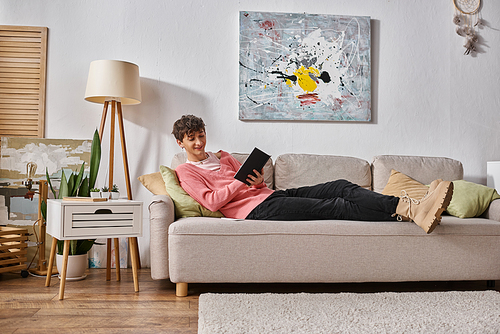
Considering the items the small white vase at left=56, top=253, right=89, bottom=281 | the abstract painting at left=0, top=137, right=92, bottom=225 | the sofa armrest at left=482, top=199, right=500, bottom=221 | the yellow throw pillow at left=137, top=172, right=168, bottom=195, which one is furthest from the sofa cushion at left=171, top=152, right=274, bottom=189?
the sofa armrest at left=482, top=199, right=500, bottom=221

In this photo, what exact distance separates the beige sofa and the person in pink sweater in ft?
0.27

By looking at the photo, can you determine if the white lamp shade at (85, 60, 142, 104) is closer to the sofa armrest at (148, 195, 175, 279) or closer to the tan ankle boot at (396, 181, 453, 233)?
the sofa armrest at (148, 195, 175, 279)

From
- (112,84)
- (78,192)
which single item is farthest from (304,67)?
(78,192)

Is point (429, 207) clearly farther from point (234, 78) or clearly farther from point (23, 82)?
point (23, 82)

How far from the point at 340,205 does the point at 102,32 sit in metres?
2.15

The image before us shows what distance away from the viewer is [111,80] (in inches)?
107

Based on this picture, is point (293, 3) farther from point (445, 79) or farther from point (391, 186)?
point (391, 186)

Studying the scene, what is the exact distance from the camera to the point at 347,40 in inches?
125

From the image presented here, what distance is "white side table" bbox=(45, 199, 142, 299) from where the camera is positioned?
216 cm

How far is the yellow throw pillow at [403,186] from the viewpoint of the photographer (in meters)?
2.64

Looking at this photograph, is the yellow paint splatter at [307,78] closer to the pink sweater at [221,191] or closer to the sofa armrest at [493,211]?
the pink sweater at [221,191]

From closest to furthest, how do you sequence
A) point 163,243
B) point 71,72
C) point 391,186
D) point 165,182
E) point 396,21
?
1. point 163,243
2. point 165,182
3. point 391,186
4. point 71,72
5. point 396,21

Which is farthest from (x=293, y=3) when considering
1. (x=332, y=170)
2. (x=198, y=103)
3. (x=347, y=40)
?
(x=332, y=170)

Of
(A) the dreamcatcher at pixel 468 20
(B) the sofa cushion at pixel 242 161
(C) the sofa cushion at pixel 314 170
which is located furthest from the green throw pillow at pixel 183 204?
(A) the dreamcatcher at pixel 468 20
